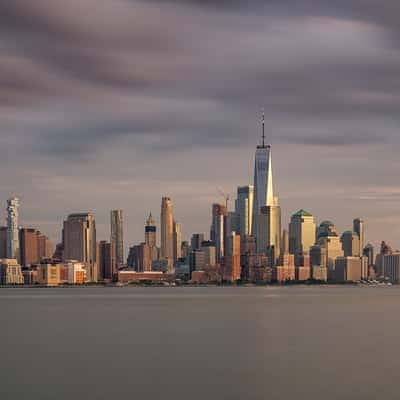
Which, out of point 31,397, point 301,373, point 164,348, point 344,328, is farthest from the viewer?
point 344,328

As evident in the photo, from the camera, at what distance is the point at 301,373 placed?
7700 centimetres

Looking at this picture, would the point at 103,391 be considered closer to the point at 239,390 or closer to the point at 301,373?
the point at 239,390

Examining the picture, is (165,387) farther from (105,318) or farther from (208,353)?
(105,318)

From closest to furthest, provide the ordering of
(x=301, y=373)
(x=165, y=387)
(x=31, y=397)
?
(x=31, y=397)
(x=165, y=387)
(x=301, y=373)

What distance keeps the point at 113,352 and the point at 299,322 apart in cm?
5754

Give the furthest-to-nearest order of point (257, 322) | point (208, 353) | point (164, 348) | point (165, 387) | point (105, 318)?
1. point (105, 318)
2. point (257, 322)
3. point (164, 348)
4. point (208, 353)
5. point (165, 387)

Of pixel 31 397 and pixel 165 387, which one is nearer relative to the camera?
pixel 31 397

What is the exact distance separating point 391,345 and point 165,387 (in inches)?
1660

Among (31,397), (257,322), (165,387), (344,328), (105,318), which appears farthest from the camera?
(105,318)

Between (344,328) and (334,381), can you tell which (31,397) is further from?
(344,328)

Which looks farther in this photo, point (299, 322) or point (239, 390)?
point (299, 322)

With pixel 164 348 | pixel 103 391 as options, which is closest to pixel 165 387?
pixel 103 391

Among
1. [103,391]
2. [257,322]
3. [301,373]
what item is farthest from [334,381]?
[257,322]

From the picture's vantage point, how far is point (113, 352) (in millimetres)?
93875
